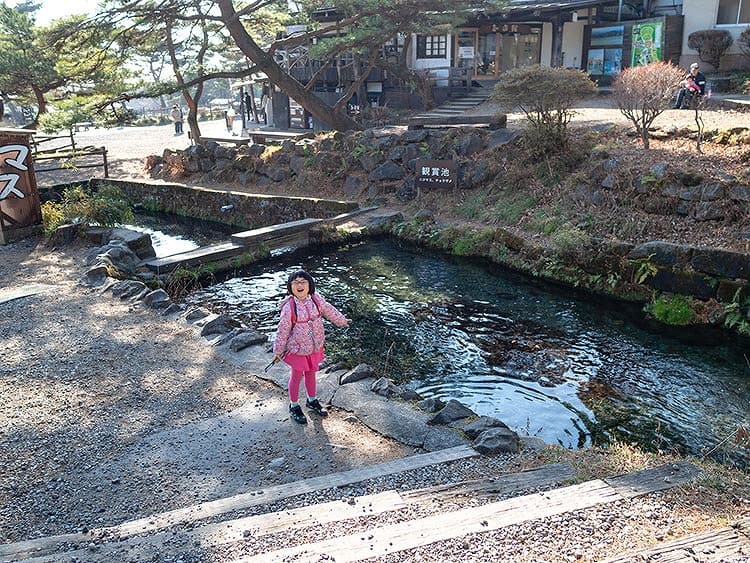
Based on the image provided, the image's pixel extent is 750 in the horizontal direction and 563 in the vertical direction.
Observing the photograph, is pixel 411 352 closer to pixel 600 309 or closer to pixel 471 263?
pixel 600 309

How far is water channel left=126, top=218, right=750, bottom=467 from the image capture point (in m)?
7.18

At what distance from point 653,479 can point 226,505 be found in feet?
10.2

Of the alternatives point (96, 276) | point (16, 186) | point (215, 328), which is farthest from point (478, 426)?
point (16, 186)

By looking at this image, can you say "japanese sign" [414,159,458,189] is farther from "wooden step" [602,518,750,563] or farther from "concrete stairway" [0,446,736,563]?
"wooden step" [602,518,750,563]

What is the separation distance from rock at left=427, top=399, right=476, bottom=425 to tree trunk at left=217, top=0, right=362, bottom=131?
15.6 m

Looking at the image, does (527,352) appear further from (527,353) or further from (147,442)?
(147,442)

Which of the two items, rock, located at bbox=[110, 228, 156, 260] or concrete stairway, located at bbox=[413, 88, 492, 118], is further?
concrete stairway, located at bbox=[413, 88, 492, 118]

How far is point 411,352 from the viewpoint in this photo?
29.8ft

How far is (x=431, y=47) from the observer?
26.5 m

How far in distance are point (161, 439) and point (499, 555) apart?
3.58 m

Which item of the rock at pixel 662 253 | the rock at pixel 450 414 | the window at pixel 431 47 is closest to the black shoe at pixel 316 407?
the rock at pixel 450 414

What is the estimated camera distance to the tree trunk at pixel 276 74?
729 inches

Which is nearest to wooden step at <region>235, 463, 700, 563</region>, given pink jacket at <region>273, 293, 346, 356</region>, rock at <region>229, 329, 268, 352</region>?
pink jacket at <region>273, 293, 346, 356</region>

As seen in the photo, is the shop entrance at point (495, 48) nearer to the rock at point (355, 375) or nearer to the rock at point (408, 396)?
the rock at point (355, 375)
